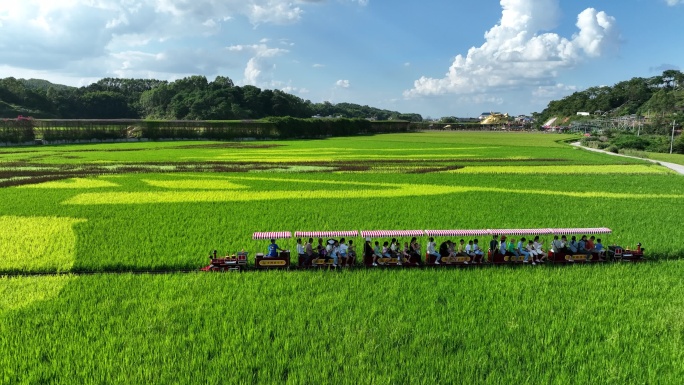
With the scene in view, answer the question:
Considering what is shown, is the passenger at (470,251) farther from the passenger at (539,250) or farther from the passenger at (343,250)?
the passenger at (343,250)

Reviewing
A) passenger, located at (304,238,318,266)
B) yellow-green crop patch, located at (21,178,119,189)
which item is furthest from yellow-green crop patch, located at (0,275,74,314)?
yellow-green crop patch, located at (21,178,119,189)

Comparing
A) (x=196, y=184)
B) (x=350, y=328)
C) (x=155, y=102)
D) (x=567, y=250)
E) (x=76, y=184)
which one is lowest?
(x=350, y=328)

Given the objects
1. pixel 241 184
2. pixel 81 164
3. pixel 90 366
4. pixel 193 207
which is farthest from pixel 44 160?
pixel 90 366

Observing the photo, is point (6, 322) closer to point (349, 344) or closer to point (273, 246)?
point (273, 246)

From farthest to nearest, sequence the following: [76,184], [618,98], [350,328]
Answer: [618,98]
[76,184]
[350,328]

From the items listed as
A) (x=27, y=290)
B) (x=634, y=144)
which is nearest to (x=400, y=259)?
(x=27, y=290)

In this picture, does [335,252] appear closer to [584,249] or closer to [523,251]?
[523,251]

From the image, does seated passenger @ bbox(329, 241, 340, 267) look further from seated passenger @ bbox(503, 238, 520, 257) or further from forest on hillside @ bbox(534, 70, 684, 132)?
forest on hillside @ bbox(534, 70, 684, 132)
